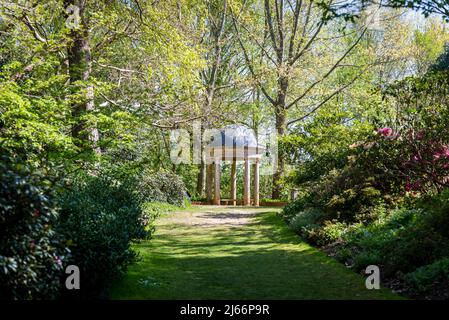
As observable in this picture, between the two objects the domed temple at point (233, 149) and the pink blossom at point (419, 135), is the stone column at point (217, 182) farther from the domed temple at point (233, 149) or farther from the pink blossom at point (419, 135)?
the pink blossom at point (419, 135)

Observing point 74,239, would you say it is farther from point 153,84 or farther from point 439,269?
point 153,84

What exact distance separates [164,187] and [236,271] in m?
11.7

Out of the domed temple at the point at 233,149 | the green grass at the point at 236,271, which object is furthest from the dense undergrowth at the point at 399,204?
the domed temple at the point at 233,149

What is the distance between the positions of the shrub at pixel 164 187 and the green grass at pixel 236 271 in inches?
237

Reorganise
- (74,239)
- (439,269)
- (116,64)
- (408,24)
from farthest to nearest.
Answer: (408,24) → (116,64) → (439,269) → (74,239)

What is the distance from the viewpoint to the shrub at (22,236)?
3922 mm

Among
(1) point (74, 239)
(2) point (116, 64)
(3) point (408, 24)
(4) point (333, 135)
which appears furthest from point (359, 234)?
(3) point (408, 24)

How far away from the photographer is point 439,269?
5941mm

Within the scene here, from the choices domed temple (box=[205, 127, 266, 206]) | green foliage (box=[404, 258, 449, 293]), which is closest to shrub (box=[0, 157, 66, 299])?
green foliage (box=[404, 258, 449, 293])

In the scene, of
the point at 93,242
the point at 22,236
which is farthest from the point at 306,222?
the point at 22,236

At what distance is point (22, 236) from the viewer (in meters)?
4.02

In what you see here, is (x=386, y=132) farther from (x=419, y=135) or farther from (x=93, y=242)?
(x=93, y=242)

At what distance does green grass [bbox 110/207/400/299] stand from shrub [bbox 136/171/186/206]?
237 inches
